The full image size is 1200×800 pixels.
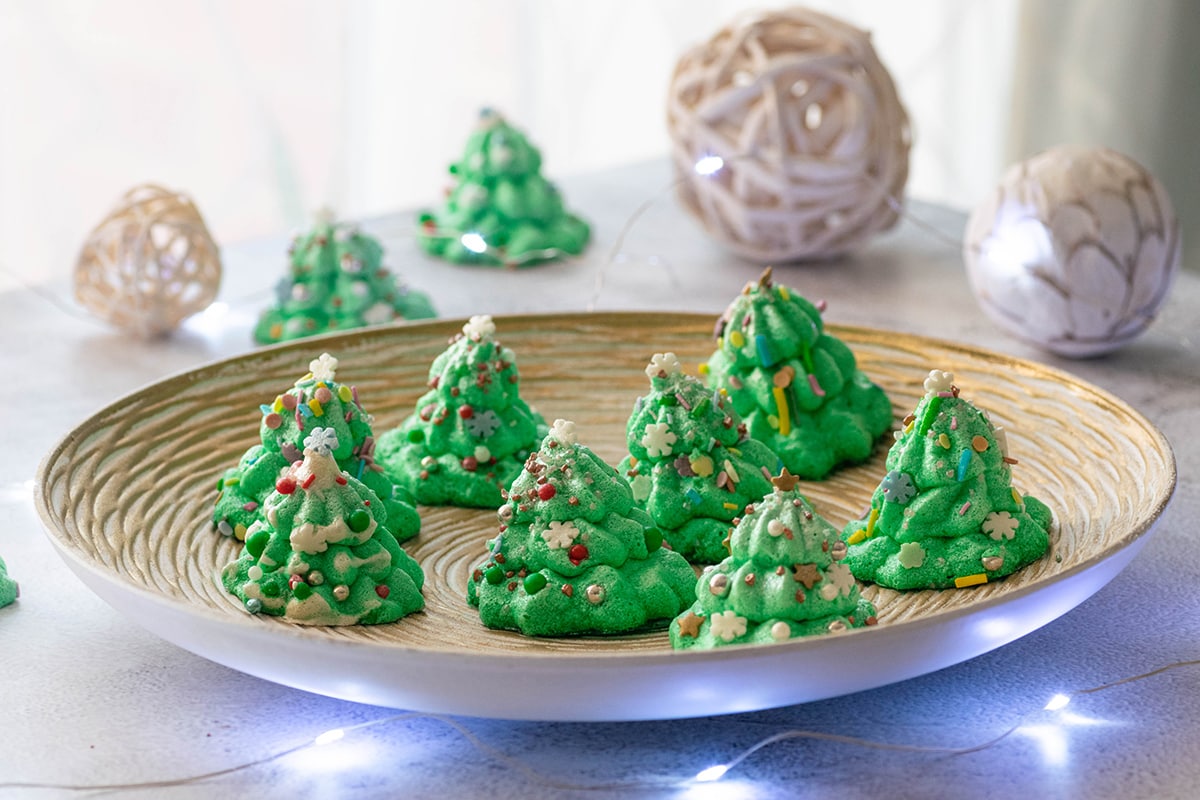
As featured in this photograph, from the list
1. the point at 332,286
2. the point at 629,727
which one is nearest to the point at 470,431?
the point at 629,727

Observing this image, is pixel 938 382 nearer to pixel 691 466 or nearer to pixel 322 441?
pixel 691 466

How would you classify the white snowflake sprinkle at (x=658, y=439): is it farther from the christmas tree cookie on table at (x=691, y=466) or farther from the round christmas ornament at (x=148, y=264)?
the round christmas ornament at (x=148, y=264)

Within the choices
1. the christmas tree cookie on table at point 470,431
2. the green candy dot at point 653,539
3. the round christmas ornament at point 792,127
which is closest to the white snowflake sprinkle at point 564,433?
the green candy dot at point 653,539

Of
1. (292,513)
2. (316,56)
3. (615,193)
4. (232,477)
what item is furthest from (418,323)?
(316,56)

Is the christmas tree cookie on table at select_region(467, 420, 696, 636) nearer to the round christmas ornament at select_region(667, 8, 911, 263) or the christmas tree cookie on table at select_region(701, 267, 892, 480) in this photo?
the christmas tree cookie on table at select_region(701, 267, 892, 480)

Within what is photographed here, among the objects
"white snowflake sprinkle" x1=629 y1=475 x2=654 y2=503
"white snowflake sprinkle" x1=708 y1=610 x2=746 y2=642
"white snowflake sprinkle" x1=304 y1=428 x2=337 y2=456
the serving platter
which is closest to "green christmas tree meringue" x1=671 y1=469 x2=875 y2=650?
"white snowflake sprinkle" x1=708 y1=610 x2=746 y2=642
